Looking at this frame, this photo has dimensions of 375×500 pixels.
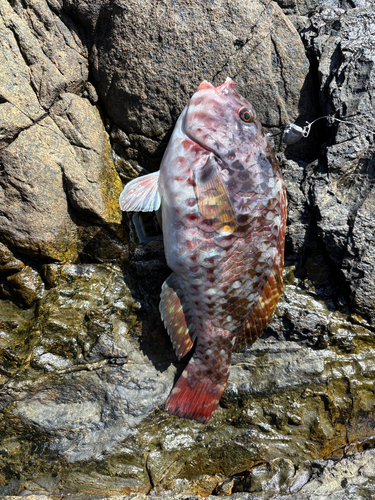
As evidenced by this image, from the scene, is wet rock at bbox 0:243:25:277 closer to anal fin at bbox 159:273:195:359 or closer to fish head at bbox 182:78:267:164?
anal fin at bbox 159:273:195:359

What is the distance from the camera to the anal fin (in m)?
2.71

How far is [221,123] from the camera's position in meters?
2.58

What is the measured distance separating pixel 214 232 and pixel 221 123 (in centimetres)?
79

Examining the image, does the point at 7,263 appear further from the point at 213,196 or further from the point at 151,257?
the point at 213,196

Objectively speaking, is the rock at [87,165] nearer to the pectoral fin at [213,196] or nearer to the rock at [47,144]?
the rock at [47,144]

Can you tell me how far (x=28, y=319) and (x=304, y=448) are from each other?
241 centimetres

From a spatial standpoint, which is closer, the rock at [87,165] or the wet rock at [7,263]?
the wet rock at [7,263]

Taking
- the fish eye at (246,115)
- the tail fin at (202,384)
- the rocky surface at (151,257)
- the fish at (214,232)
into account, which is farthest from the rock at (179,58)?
the tail fin at (202,384)

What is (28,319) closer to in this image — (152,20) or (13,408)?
(13,408)

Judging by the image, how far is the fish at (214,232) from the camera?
8.41ft

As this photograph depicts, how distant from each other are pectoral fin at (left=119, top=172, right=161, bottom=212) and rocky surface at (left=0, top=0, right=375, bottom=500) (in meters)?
0.31

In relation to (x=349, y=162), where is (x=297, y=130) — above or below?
above

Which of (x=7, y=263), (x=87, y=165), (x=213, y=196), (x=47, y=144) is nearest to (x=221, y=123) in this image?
(x=213, y=196)

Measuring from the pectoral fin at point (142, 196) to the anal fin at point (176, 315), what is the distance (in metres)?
0.55
